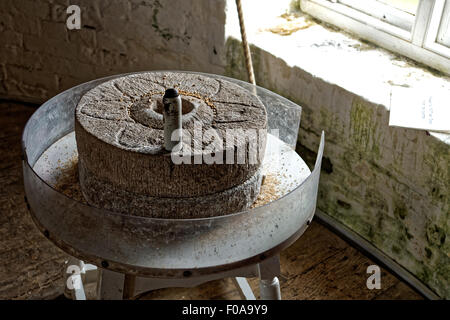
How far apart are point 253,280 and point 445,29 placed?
1.19 meters

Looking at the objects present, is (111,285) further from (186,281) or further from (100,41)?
(100,41)

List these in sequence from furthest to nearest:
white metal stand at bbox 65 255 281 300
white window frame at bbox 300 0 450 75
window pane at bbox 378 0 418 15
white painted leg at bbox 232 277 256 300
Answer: window pane at bbox 378 0 418 15
white window frame at bbox 300 0 450 75
white painted leg at bbox 232 277 256 300
white metal stand at bbox 65 255 281 300

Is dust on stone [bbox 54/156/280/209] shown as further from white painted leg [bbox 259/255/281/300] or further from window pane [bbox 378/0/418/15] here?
window pane [bbox 378/0/418/15]

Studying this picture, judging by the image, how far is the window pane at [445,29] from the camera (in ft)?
6.97

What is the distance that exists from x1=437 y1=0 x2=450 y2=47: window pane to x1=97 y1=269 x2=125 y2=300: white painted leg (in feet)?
4.82

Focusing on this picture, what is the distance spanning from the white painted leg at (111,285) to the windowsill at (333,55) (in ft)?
3.50

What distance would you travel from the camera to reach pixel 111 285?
1.56 m

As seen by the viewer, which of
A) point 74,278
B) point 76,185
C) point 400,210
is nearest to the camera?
point 76,185

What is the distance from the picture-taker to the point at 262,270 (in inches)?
63.0

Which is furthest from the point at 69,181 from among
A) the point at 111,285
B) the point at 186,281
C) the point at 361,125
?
the point at 361,125

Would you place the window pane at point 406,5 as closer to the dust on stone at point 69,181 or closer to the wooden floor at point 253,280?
the wooden floor at point 253,280

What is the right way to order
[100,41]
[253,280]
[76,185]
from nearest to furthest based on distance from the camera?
[76,185]
[253,280]
[100,41]

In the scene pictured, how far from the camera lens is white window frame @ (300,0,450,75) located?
2162 millimetres

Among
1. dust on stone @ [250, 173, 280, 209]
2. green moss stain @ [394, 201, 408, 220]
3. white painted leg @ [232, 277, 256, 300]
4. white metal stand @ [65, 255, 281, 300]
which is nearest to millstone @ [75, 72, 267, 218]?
dust on stone @ [250, 173, 280, 209]
